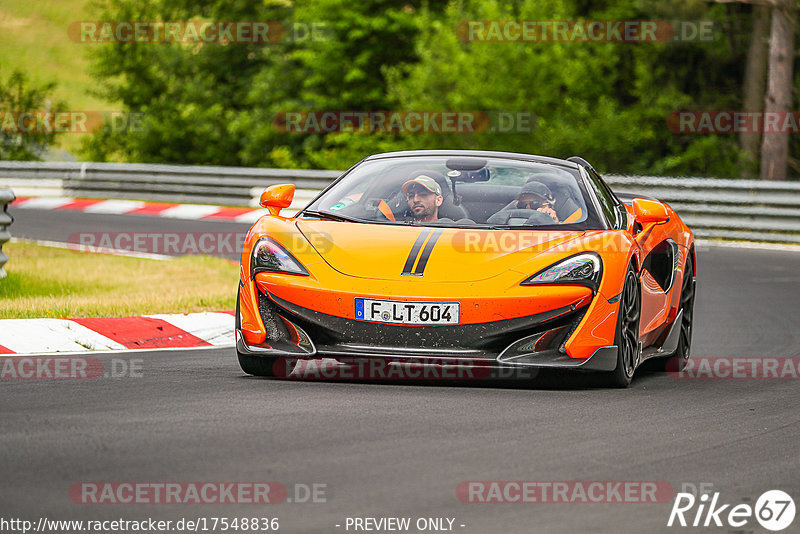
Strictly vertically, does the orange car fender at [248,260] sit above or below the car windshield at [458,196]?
below

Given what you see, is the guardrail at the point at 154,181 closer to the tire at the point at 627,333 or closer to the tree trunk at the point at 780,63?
the tree trunk at the point at 780,63

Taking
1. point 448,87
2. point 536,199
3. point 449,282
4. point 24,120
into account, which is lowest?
point 449,282

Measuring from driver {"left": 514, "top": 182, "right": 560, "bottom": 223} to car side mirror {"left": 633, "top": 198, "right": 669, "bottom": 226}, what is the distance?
54cm

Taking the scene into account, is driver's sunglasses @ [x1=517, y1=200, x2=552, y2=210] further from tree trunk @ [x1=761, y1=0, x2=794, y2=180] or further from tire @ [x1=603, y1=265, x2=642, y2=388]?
tree trunk @ [x1=761, y1=0, x2=794, y2=180]

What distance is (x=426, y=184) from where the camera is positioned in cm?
797

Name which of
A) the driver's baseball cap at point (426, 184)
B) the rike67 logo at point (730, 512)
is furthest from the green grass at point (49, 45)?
the rike67 logo at point (730, 512)

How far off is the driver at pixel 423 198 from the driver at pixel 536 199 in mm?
467

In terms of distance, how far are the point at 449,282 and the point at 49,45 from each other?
119m

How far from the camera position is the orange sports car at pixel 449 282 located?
6906mm

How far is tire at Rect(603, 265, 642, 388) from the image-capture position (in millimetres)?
7191

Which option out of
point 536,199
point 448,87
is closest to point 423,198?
point 536,199

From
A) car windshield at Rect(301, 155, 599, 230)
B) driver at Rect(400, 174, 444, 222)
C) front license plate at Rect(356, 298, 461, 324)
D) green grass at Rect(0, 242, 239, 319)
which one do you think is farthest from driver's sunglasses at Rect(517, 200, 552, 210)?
green grass at Rect(0, 242, 239, 319)

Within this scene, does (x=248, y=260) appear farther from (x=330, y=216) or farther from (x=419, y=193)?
(x=419, y=193)

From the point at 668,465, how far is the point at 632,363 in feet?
7.26
